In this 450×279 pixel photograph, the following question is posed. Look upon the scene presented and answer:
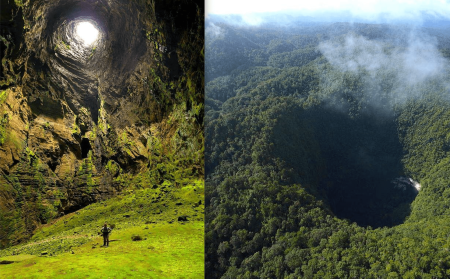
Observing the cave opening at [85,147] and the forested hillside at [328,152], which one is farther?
the forested hillside at [328,152]

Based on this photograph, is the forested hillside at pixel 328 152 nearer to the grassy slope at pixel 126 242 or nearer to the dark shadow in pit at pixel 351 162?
the dark shadow in pit at pixel 351 162

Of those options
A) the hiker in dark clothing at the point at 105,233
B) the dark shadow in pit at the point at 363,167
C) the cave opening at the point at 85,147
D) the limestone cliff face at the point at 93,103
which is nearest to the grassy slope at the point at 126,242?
the hiker in dark clothing at the point at 105,233

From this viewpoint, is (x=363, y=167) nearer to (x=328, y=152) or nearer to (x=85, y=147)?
(x=328, y=152)

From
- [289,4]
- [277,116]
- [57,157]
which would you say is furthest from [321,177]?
[57,157]

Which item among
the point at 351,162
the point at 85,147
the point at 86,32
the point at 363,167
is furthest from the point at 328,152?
the point at 86,32

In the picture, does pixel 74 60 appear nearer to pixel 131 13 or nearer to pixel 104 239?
pixel 131 13
